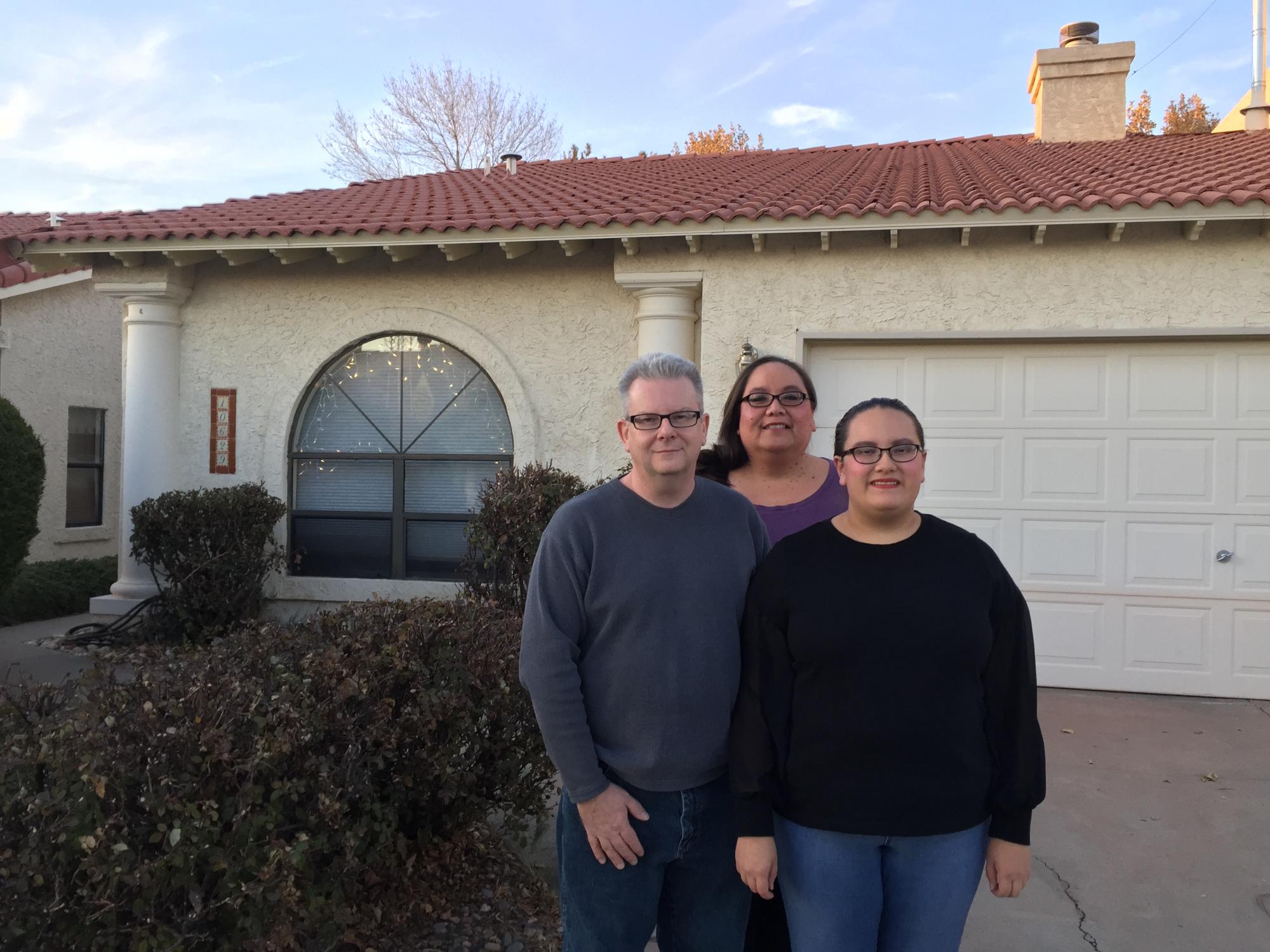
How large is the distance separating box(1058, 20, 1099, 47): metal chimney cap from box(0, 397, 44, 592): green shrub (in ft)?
34.5

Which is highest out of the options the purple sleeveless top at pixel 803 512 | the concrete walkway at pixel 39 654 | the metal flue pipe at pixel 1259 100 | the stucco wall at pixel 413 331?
the metal flue pipe at pixel 1259 100

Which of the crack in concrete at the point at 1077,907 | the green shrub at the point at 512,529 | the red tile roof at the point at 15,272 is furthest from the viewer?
the red tile roof at the point at 15,272

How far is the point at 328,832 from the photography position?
8.23 ft

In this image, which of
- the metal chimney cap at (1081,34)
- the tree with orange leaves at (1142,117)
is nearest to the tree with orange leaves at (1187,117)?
the tree with orange leaves at (1142,117)

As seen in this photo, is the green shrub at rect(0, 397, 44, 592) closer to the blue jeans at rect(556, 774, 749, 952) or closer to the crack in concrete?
the blue jeans at rect(556, 774, 749, 952)

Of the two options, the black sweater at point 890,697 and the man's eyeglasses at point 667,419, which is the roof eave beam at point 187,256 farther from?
the black sweater at point 890,697

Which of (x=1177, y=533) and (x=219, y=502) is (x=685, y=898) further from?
(x=219, y=502)

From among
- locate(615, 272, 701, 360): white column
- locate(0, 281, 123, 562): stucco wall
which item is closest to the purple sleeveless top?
locate(615, 272, 701, 360): white column

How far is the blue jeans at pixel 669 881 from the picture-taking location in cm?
204

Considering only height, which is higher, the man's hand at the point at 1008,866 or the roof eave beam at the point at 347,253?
the roof eave beam at the point at 347,253

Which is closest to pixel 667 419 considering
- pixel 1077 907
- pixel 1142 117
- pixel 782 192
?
pixel 1077 907

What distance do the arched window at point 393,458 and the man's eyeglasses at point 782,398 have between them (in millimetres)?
5061

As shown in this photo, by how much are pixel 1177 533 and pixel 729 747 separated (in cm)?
537

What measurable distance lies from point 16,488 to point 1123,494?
7.78 meters
